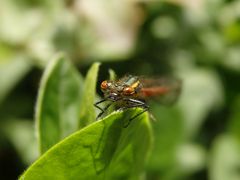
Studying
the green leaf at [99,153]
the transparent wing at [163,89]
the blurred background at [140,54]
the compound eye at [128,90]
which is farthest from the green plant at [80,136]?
the blurred background at [140,54]

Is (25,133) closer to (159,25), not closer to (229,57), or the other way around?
(159,25)

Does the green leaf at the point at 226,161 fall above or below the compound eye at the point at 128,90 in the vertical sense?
below

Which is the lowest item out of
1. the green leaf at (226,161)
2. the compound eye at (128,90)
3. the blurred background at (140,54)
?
the green leaf at (226,161)

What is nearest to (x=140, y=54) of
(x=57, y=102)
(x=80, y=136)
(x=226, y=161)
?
(x=226, y=161)

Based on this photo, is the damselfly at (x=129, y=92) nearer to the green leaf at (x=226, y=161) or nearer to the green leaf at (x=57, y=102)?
the green leaf at (x=57, y=102)

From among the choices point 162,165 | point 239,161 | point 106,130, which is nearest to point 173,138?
point 162,165

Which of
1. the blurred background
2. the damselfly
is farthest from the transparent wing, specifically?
the blurred background

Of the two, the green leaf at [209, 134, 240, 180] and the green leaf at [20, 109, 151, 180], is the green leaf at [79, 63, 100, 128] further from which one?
the green leaf at [209, 134, 240, 180]
